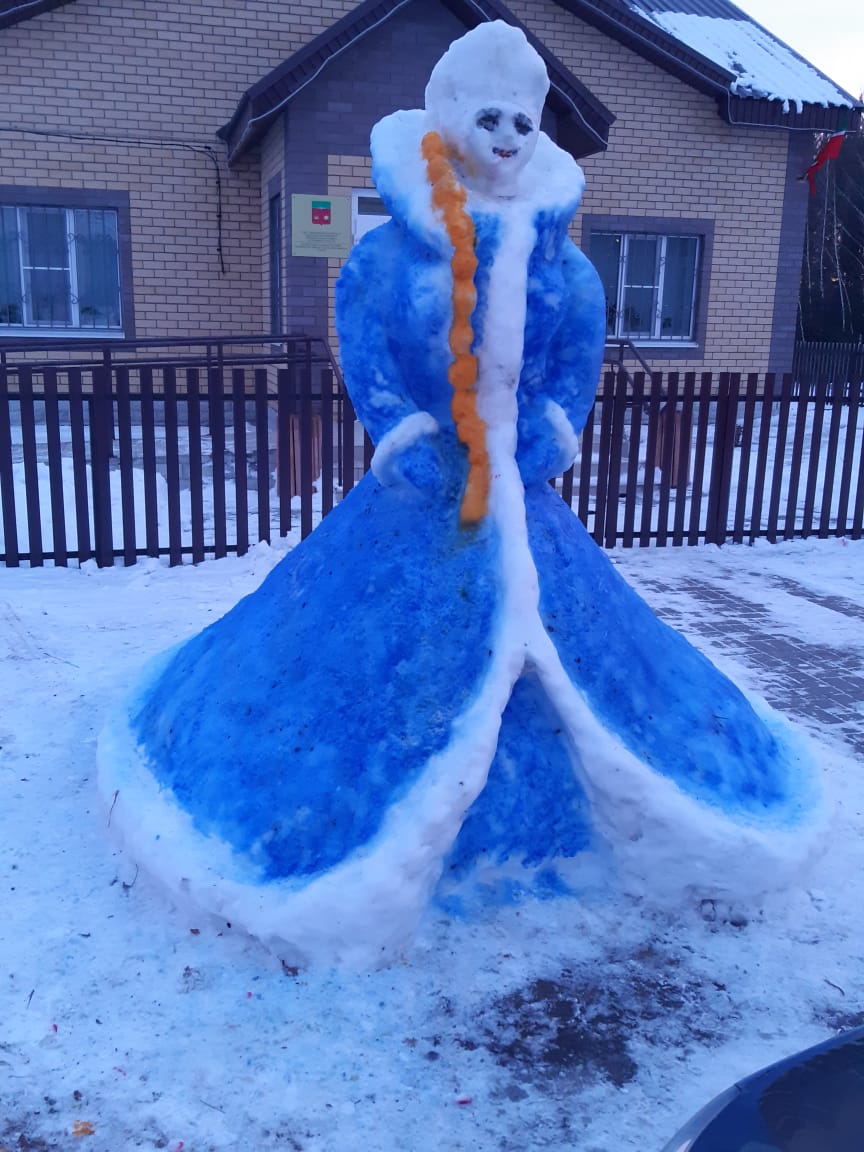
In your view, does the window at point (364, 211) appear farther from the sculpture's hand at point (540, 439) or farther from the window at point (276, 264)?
the sculpture's hand at point (540, 439)

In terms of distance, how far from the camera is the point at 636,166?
13.0 meters

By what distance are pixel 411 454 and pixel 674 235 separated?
11.9m

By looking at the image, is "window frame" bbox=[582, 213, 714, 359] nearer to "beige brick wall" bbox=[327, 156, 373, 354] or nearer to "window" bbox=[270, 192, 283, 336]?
"beige brick wall" bbox=[327, 156, 373, 354]

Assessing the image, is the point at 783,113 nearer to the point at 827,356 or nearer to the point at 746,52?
the point at 746,52

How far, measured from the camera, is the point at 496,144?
8.88 feet

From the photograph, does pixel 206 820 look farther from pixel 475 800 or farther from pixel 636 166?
pixel 636 166

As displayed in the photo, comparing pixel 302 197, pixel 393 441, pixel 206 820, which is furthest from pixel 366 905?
pixel 302 197

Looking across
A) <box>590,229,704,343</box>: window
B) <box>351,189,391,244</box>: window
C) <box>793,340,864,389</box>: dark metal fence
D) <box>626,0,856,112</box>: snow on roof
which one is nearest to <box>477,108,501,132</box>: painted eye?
<box>351,189,391,244</box>: window

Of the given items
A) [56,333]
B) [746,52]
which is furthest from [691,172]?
[56,333]

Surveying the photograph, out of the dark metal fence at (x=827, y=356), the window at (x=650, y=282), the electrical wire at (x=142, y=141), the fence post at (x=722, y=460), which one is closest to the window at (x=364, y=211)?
the electrical wire at (x=142, y=141)

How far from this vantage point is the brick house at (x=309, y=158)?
10.9 m

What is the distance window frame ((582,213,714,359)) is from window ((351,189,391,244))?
3.02 metres

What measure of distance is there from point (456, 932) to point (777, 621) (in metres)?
3.89

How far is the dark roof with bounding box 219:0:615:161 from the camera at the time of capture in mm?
10141
